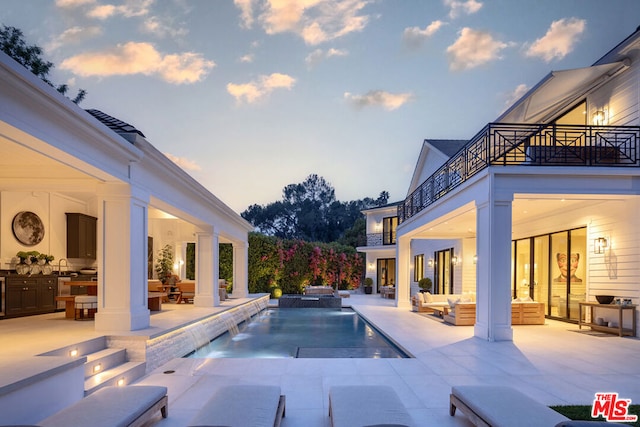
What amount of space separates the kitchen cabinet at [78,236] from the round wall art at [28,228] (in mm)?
935

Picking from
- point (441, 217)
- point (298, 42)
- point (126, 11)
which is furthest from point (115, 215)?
point (298, 42)

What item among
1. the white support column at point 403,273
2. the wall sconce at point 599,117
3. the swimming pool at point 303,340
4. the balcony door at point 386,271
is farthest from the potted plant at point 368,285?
the wall sconce at point 599,117

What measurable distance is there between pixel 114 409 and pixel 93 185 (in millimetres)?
5468

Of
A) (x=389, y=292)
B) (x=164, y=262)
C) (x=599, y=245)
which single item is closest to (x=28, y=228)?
(x=164, y=262)

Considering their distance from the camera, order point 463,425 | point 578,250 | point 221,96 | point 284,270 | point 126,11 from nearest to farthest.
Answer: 1. point 463,425
2. point 578,250
3. point 126,11
4. point 221,96
5. point 284,270

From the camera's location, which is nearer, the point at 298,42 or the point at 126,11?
the point at 126,11

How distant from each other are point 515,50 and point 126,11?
637 inches

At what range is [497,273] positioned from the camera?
29.0 ft

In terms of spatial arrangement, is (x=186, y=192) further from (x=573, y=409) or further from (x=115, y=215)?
(x=573, y=409)

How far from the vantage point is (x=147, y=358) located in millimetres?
6734

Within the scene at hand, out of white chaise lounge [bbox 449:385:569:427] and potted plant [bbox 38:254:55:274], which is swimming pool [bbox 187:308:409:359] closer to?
Answer: white chaise lounge [bbox 449:385:569:427]

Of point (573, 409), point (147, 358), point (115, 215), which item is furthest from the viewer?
point (115, 215)

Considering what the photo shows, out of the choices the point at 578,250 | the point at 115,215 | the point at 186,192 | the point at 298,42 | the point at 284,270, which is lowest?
the point at 284,270

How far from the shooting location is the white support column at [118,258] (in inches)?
291
